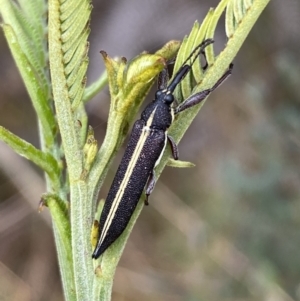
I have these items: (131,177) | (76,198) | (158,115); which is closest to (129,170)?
(131,177)

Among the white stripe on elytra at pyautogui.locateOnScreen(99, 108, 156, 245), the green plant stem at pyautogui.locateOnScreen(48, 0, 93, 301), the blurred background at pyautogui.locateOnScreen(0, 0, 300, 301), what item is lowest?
the blurred background at pyautogui.locateOnScreen(0, 0, 300, 301)

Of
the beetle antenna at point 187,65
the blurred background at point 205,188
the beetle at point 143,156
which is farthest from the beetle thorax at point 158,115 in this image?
the blurred background at point 205,188

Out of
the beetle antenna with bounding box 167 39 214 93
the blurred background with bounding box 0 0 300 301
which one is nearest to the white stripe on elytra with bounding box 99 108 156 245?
the beetle antenna with bounding box 167 39 214 93

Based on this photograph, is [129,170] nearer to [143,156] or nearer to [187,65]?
[143,156]

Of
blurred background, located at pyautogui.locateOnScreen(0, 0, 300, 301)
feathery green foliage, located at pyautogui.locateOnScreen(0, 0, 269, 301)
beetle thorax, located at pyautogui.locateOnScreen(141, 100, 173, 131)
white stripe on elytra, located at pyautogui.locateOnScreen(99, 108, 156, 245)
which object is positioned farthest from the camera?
blurred background, located at pyautogui.locateOnScreen(0, 0, 300, 301)

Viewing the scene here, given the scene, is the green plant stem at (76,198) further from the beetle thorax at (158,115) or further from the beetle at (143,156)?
the beetle thorax at (158,115)

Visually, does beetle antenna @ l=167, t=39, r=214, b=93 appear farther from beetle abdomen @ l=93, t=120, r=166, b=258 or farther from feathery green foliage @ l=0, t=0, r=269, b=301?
beetle abdomen @ l=93, t=120, r=166, b=258
